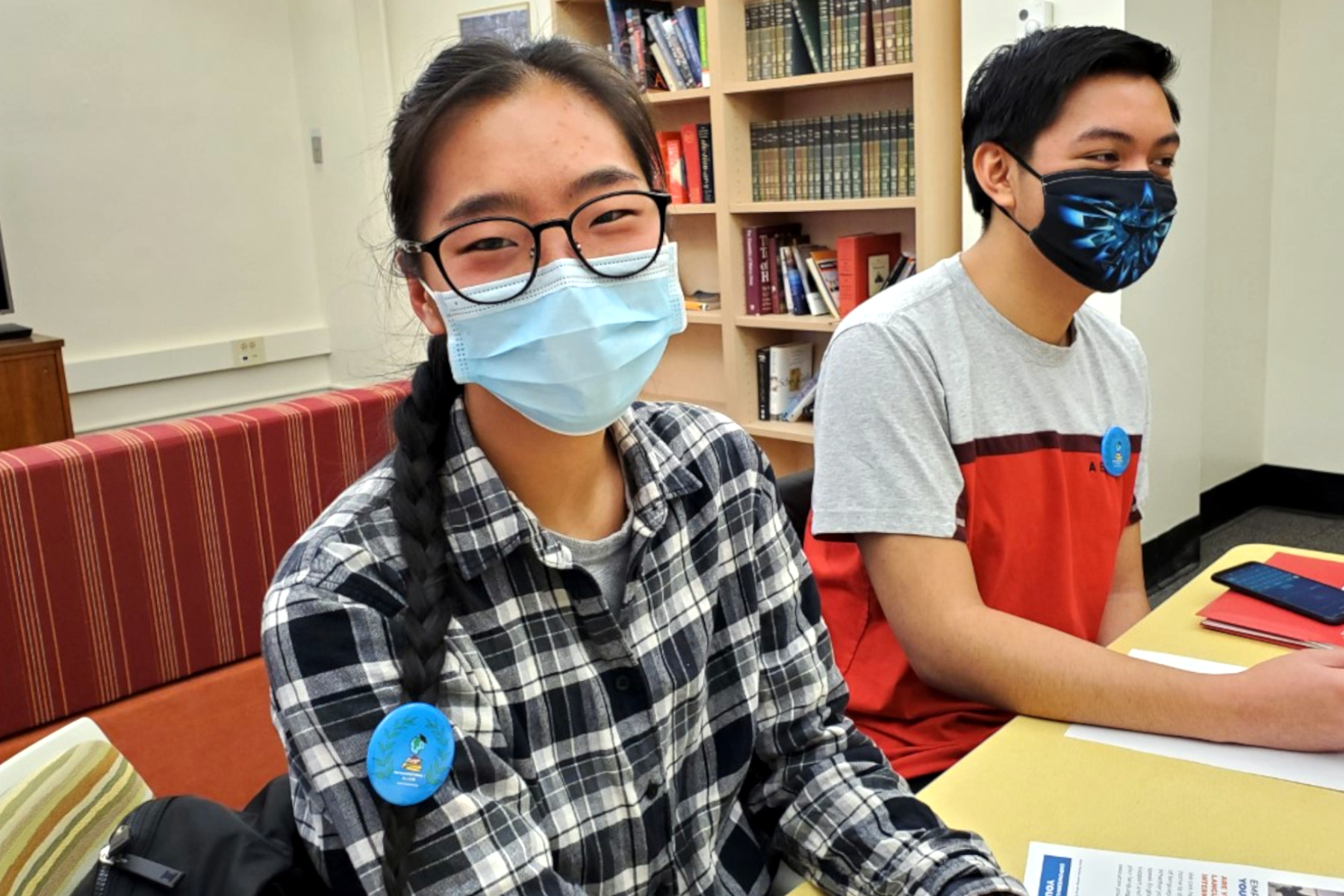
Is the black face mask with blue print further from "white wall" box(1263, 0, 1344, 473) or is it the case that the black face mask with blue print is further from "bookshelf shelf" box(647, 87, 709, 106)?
"white wall" box(1263, 0, 1344, 473)

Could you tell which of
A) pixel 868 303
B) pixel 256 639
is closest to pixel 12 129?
pixel 256 639

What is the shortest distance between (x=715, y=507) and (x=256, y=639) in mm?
1539

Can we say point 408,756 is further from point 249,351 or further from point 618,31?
point 249,351

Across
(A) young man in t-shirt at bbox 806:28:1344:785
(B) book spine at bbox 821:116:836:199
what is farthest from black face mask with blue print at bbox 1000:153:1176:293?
(B) book spine at bbox 821:116:836:199

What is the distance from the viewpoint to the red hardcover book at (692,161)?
13.1 ft

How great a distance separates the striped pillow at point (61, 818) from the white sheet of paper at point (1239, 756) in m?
0.90

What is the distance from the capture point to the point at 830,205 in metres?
3.65

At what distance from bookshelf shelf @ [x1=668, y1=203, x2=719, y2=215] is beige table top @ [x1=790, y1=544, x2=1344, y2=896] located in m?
2.96

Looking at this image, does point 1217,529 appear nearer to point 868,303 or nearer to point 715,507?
point 868,303

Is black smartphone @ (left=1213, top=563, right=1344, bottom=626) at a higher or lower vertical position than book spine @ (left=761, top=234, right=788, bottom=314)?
lower

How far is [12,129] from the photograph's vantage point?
15.5ft

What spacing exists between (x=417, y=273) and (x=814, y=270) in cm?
287

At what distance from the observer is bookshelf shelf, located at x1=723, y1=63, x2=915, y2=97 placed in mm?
3395

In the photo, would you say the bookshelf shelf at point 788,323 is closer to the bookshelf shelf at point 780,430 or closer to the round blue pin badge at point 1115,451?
the bookshelf shelf at point 780,430
